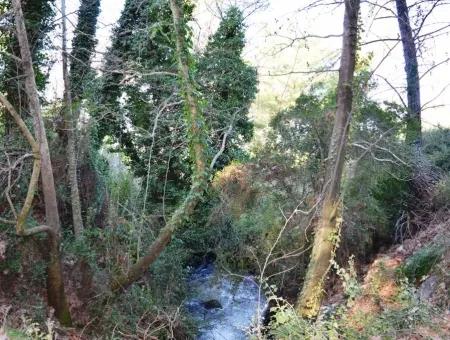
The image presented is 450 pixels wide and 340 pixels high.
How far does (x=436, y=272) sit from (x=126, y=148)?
452 inches

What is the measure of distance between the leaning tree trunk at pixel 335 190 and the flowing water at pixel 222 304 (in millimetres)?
3731

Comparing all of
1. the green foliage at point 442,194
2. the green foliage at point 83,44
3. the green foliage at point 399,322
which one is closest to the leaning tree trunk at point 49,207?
the green foliage at point 83,44

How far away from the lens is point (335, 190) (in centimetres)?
751

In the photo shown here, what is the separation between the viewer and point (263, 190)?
11.5m

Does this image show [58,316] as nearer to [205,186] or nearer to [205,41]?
[205,186]

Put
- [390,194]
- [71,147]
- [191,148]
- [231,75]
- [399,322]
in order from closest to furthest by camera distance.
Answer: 1. [399,322]
2. [191,148]
3. [390,194]
4. [71,147]
5. [231,75]

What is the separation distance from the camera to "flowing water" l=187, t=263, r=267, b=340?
10.9m

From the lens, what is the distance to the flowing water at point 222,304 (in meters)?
10.9

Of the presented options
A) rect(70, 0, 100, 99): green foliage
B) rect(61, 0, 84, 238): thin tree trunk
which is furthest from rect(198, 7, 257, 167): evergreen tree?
rect(61, 0, 84, 238): thin tree trunk

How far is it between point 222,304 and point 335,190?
5960mm

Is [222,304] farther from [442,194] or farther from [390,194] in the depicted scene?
[442,194]

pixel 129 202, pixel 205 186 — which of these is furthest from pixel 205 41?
pixel 205 186

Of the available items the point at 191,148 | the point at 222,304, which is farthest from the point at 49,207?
the point at 222,304

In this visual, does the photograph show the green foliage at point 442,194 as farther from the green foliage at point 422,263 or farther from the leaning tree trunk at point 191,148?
the leaning tree trunk at point 191,148
